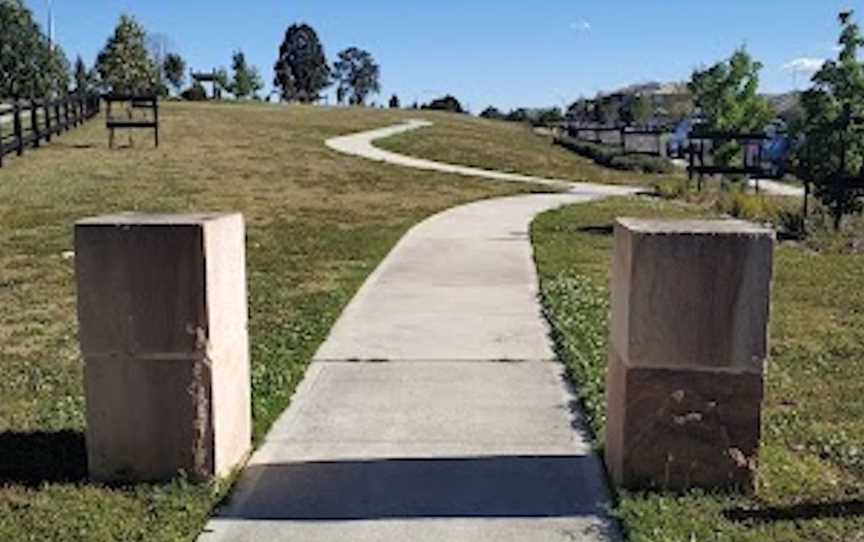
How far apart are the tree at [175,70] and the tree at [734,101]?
2567 inches

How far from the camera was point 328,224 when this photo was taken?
14.4 meters

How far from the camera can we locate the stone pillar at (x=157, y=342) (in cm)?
429

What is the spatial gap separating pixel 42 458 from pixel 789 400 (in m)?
4.16

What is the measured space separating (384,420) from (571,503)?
1350mm

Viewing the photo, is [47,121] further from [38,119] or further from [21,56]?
[21,56]

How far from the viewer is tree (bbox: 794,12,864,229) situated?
14367 millimetres

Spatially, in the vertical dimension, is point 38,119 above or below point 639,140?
above

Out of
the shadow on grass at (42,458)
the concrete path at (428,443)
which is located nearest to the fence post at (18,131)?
the concrete path at (428,443)

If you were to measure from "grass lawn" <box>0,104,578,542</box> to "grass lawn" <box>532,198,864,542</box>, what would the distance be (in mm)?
1862

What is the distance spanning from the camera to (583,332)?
7.42 m

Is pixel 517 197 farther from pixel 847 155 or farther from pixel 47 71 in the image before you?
pixel 47 71

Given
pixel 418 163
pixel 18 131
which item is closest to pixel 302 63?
pixel 418 163

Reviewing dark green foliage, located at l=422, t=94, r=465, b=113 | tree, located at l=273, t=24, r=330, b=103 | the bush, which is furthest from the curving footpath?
tree, located at l=273, t=24, r=330, b=103

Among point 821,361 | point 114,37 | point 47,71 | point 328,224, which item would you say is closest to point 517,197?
point 328,224
